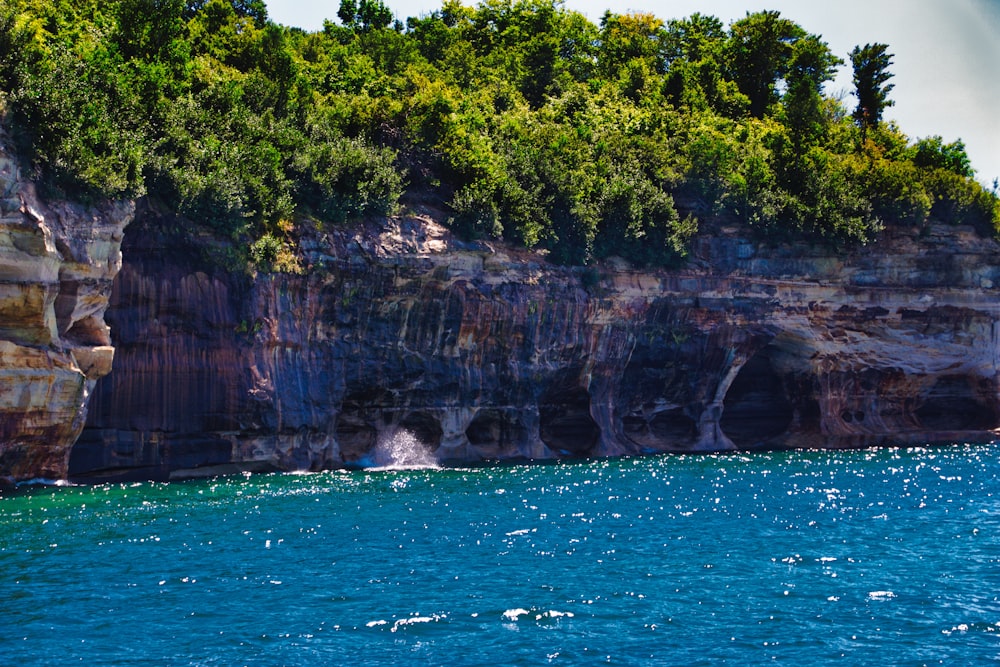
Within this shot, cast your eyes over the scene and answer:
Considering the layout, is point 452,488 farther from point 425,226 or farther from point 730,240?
point 730,240

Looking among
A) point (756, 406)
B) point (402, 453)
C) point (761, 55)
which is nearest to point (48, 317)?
point (402, 453)

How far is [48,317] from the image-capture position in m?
34.2

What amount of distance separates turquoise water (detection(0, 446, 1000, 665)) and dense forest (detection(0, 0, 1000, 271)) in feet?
41.2

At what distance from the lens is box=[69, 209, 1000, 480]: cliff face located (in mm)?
40375

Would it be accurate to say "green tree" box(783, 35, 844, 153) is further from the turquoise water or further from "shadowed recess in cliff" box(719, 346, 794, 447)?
the turquoise water

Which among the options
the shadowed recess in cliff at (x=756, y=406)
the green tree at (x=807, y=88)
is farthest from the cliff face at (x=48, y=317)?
the green tree at (x=807, y=88)

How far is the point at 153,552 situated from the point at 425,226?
24.8 m

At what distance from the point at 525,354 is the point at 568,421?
607cm

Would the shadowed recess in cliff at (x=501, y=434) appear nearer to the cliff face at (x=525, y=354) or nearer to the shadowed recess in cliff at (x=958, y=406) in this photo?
the cliff face at (x=525, y=354)

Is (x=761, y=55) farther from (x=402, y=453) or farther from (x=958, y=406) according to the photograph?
(x=402, y=453)

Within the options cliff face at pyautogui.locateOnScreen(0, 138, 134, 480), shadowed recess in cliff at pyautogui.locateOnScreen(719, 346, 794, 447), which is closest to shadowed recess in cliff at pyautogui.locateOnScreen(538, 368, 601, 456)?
shadowed recess in cliff at pyautogui.locateOnScreen(719, 346, 794, 447)

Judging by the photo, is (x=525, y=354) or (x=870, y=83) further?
(x=870, y=83)

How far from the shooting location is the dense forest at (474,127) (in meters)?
40.8

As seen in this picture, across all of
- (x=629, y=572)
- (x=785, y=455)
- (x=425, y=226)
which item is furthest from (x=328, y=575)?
(x=785, y=455)
